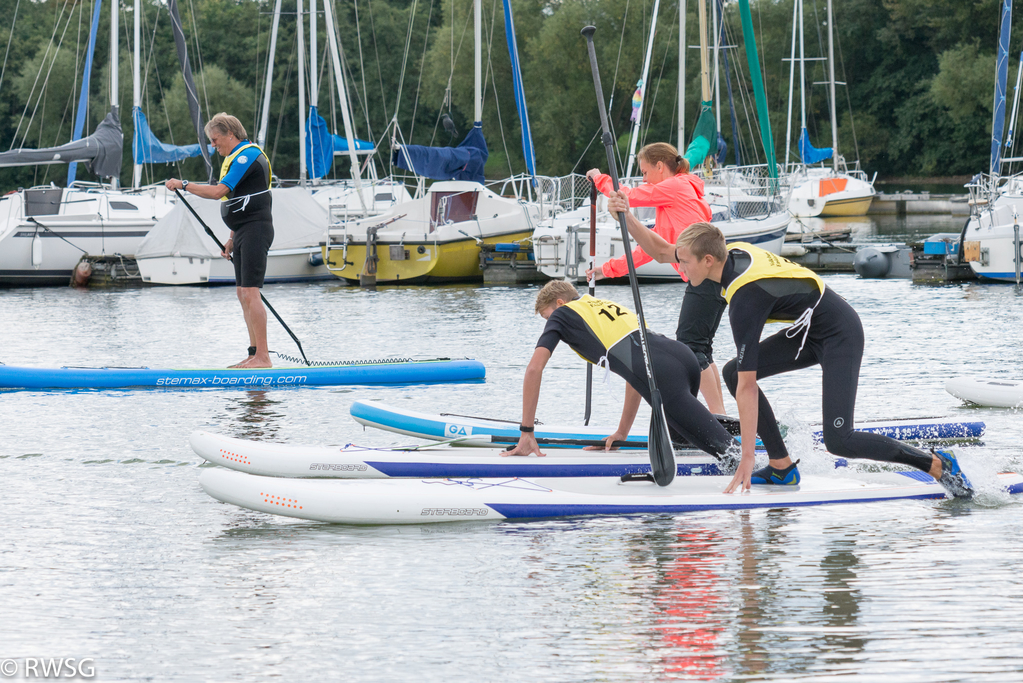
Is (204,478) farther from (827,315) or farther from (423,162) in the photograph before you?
(423,162)

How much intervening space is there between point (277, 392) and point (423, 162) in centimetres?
1543

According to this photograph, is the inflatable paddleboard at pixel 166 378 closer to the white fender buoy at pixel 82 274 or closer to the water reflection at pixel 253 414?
the water reflection at pixel 253 414

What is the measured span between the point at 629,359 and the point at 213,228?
19.5 metres

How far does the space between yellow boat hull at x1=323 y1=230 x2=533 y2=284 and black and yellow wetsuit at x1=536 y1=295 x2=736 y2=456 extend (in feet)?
60.7

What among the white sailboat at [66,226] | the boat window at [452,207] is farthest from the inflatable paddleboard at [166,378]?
the white sailboat at [66,226]

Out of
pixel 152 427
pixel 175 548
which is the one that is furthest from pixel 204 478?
pixel 152 427

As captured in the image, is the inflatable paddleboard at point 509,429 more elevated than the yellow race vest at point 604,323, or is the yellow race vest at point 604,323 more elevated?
the yellow race vest at point 604,323

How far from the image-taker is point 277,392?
32.7 feet

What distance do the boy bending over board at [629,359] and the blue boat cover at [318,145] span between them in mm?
23185

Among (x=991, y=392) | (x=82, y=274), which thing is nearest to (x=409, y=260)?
(x=82, y=274)

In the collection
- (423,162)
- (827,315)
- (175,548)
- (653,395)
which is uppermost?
(423,162)

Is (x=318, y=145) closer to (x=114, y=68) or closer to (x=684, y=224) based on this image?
(x=114, y=68)

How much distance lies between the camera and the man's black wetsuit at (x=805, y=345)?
519cm

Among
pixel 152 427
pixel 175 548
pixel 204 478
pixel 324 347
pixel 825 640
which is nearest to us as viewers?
pixel 825 640
